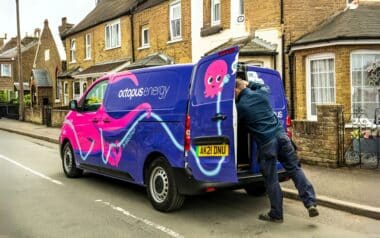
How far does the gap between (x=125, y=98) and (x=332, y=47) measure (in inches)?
288

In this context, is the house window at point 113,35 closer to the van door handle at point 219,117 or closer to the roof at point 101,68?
the roof at point 101,68

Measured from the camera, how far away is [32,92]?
41.5 meters

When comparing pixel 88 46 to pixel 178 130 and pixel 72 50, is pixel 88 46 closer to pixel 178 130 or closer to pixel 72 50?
pixel 72 50

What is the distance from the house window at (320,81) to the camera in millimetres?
13812

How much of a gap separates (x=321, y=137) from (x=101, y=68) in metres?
18.3

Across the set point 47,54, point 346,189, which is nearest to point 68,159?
point 346,189

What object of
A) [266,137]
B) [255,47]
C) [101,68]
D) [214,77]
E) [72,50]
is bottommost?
[266,137]

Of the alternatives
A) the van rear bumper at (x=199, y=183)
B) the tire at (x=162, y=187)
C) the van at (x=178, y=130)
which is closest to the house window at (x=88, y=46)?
the van at (x=178, y=130)

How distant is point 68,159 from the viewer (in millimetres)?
10500

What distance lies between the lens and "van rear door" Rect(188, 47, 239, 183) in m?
6.35

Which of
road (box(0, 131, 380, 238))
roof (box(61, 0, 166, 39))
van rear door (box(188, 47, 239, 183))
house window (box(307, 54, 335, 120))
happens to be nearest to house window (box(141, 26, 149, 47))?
roof (box(61, 0, 166, 39))

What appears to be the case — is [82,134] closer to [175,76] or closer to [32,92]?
[175,76]

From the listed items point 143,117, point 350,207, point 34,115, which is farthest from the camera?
point 34,115

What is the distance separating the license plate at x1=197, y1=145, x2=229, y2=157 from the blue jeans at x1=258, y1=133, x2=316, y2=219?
22.1 inches
